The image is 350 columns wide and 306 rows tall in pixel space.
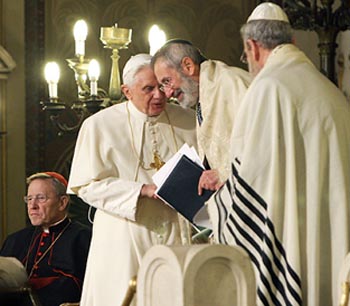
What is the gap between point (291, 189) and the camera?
16.9 feet

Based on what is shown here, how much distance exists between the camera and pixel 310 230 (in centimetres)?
515

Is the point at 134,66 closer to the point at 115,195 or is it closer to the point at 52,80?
the point at 115,195

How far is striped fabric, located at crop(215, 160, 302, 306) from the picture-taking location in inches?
201

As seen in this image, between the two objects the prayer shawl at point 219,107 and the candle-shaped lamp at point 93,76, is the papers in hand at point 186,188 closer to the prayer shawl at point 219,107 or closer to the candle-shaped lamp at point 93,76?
the prayer shawl at point 219,107

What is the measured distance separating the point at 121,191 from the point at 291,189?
1.50m

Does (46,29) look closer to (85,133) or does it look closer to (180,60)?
(85,133)

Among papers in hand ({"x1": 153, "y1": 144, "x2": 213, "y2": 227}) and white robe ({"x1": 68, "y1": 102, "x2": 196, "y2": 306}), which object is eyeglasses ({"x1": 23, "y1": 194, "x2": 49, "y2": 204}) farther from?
papers in hand ({"x1": 153, "y1": 144, "x2": 213, "y2": 227})

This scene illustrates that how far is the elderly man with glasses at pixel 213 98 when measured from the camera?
225 inches

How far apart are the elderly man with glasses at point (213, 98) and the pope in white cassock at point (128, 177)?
0.56 m

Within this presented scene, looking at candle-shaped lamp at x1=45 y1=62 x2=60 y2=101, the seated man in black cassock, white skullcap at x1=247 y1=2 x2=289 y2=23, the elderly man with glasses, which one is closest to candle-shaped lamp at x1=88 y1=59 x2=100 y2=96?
candle-shaped lamp at x1=45 y1=62 x2=60 y2=101

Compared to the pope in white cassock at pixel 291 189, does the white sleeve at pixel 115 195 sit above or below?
below

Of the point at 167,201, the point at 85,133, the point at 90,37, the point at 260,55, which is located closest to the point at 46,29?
the point at 90,37

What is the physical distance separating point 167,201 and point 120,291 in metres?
0.65

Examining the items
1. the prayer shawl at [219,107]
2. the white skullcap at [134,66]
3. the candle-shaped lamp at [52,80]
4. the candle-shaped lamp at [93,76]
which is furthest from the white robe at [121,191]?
the candle-shaped lamp at [52,80]
